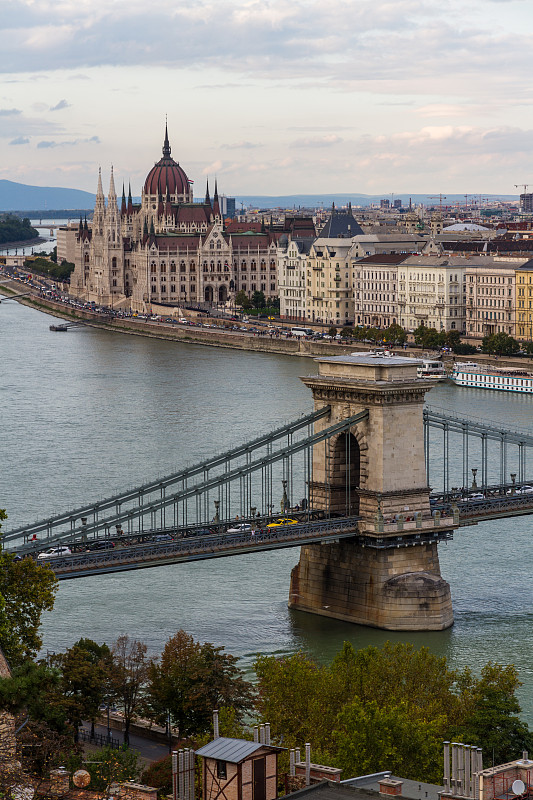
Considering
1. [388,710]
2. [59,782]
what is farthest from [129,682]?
[59,782]

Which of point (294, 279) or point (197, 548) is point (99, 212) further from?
point (197, 548)

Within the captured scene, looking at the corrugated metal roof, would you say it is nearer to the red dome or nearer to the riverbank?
the riverbank

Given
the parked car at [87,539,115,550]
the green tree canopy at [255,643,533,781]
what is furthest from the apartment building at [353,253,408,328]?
the green tree canopy at [255,643,533,781]

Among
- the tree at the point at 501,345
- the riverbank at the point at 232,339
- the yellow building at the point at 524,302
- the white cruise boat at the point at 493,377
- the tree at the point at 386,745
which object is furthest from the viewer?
the yellow building at the point at 524,302

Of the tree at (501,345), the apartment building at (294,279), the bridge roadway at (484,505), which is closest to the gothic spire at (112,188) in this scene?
the apartment building at (294,279)

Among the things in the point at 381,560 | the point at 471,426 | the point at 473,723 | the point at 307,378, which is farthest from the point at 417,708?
the point at 471,426

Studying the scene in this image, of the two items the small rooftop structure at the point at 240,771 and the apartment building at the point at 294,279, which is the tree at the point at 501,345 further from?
the small rooftop structure at the point at 240,771

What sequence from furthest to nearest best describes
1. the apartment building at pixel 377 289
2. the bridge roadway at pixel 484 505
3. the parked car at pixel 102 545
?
the apartment building at pixel 377 289 → the bridge roadway at pixel 484 505 → the parked car at pixel 102 545

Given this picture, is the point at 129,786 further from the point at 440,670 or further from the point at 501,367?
the point at 501,367
